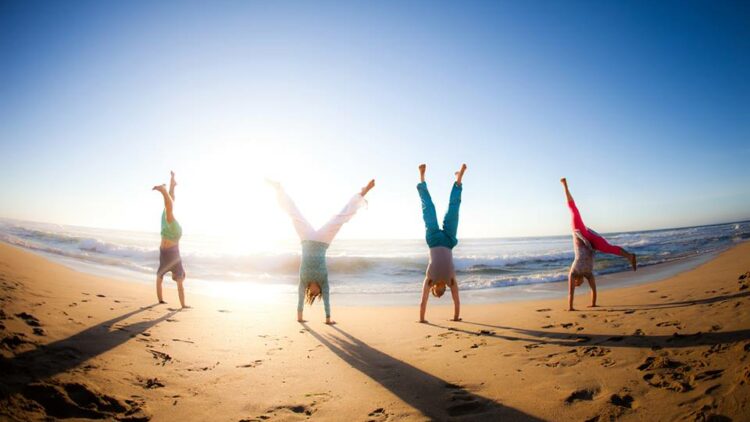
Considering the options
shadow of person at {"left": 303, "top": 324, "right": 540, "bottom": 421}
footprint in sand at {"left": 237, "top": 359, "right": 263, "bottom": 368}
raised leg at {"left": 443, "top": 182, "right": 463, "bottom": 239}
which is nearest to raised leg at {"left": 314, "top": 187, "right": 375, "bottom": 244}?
raised leg at {"left": 443, "top": 182, "right": 463, "bottom": 239}

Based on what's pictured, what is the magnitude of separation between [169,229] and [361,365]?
5773 mm

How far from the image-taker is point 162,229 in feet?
24.6

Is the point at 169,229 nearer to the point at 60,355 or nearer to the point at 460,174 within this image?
the point at 60,355

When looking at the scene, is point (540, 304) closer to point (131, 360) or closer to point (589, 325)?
point (589, 325)

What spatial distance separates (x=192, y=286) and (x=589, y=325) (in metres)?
11.9

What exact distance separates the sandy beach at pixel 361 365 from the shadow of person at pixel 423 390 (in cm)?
2

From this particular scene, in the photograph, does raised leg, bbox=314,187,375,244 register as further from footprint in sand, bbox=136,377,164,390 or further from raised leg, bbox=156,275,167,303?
raised leg, bbox=156,275,167,303

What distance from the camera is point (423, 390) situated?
10.6ft

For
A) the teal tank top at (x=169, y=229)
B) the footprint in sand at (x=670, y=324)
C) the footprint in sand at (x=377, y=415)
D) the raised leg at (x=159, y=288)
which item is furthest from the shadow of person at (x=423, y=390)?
the teal tank top at (x=169, y=229)

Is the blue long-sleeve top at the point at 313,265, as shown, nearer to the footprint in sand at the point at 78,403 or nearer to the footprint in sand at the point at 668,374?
the footprint in sand at the point at 78,403

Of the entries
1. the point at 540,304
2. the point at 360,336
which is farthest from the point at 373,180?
the point at 540,304

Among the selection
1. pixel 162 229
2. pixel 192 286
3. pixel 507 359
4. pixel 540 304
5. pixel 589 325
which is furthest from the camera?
pixel 192 286

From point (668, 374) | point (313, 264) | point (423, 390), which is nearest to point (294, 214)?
point (313, 264)

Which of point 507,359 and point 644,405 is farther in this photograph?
point 507,359
